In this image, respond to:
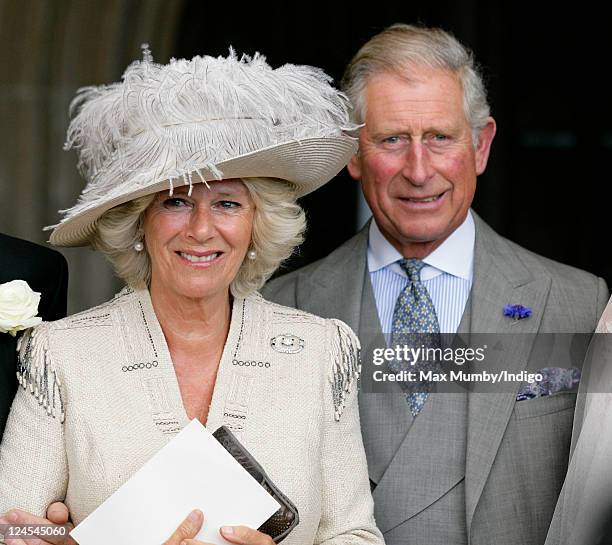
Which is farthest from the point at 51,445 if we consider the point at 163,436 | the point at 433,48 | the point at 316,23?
the point at 316,23

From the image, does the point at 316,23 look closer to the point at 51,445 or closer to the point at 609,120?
the point at 609,120

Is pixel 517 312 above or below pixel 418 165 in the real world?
below

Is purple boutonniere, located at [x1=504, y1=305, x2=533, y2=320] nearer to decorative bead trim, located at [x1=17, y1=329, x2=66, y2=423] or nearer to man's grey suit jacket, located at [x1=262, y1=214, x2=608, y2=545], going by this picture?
man's grey suit jacket, located at [x1=262, y1=214, x2=608, y2=545]

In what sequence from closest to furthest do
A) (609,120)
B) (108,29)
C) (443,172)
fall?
(443,172), (108,29), (609,120)

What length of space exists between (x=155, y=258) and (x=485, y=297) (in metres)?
1.05

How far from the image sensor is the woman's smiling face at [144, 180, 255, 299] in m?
2.89

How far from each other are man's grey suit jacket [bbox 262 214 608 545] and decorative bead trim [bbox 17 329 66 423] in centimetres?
98

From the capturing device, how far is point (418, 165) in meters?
3.49

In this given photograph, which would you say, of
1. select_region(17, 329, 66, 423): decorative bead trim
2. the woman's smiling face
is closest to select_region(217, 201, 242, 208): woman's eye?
the woman's smiling face

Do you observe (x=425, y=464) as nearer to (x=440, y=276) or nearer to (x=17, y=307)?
(x=440, y=276)

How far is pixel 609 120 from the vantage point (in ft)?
22.7

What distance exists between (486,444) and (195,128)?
121cm

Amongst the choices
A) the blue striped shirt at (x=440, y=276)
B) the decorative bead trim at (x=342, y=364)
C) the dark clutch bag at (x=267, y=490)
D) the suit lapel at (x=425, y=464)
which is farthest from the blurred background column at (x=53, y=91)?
the dark clutch bag at (x=267, y=490)

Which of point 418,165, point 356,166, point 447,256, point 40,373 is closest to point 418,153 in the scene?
point 418,165
